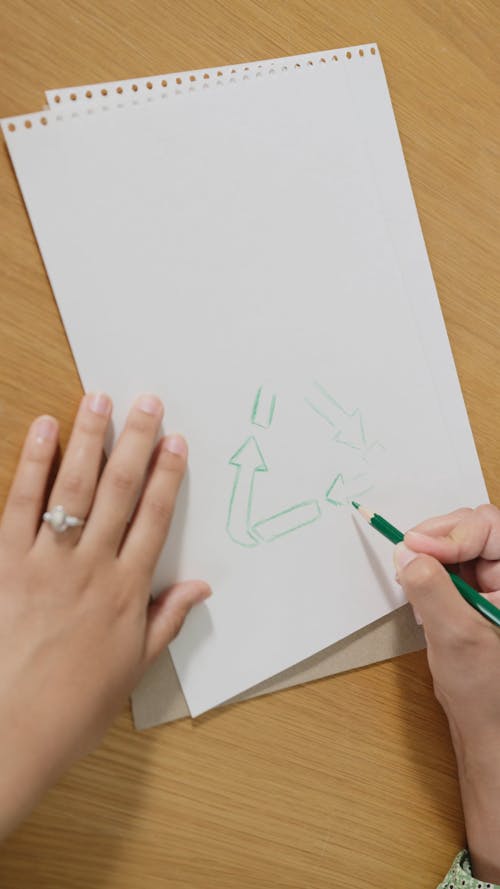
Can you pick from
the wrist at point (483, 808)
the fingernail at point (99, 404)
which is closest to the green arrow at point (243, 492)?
the fingernail at point (99, 404)

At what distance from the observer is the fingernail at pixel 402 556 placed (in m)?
0.57

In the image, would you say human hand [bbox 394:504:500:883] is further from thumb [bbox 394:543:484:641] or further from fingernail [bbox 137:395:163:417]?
fingernail [bbox 137:395:163:417]

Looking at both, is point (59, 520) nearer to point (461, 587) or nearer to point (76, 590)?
point (76, 590)

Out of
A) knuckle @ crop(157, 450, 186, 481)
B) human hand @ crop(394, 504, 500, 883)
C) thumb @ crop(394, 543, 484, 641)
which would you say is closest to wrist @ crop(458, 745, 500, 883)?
human hand @ crop(394, 504, 500, 883)

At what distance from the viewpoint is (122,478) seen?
1.65ft

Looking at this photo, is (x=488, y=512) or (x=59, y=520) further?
(x=488, y=512)

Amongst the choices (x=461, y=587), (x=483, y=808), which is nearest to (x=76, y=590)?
(x=461, y=587)

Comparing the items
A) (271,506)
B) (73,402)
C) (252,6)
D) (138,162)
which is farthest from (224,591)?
(252,6)

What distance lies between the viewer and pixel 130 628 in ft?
1.69

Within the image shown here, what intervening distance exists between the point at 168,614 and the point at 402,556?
0.19 m

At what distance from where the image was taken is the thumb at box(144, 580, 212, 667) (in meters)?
0.53

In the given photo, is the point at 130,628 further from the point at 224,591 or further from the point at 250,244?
the point at 250,244

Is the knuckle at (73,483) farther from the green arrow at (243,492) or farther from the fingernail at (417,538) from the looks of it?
the fingernail at (417,538)

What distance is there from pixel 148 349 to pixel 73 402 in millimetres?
65
